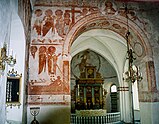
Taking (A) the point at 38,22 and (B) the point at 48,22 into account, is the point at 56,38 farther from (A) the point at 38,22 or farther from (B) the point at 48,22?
(A) the point at 38,22

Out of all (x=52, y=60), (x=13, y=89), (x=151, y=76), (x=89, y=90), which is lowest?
(x=89, y=90)

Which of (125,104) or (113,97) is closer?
(125,104)

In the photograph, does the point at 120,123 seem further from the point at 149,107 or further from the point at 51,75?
the point at 51,75

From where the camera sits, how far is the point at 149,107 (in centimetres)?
744

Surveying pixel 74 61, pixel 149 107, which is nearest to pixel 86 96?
pixel 74 61

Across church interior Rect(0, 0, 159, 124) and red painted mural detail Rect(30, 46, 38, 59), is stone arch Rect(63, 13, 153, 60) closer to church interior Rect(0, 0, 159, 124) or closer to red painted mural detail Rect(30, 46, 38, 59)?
church interior Rect(0, 0, 159, 124)

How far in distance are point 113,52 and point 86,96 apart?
5786mm

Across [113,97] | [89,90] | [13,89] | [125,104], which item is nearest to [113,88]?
[113,97]

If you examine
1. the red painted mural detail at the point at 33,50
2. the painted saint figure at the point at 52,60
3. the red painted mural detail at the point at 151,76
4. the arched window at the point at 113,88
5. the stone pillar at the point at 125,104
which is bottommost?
the stone pillar at the point at 125,104

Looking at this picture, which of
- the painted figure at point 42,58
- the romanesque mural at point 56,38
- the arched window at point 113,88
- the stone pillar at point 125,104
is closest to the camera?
the romanesque mural at point 56,38

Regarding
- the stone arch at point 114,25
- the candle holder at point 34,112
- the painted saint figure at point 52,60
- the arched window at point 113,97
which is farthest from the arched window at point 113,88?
the candle holder at point 34,112

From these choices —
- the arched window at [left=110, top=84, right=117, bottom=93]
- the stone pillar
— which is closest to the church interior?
the stone pillar

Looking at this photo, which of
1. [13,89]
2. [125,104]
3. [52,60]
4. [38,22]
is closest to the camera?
[13,89]

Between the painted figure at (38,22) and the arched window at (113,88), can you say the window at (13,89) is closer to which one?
the painted figure at (38,22)
